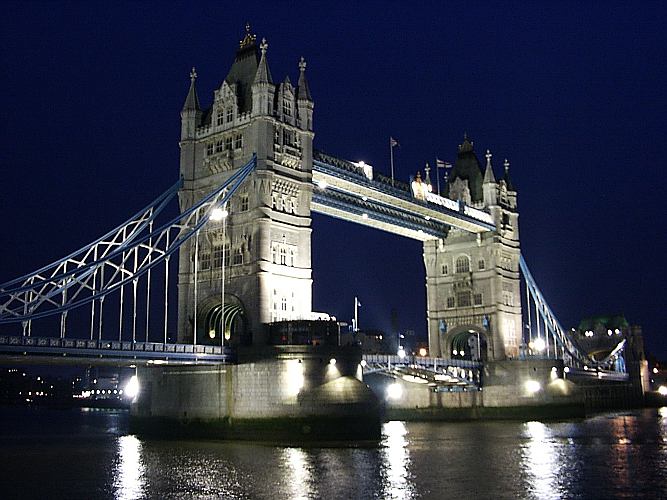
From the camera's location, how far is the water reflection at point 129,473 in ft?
100.0

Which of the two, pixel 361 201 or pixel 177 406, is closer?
pixel 177 406

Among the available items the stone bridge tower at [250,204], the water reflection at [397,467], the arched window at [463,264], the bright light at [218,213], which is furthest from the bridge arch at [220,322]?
the arched window at [463,264]

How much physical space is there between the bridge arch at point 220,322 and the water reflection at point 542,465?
20.5m

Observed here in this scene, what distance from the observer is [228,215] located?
59.3m

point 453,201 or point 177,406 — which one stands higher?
point 453,201

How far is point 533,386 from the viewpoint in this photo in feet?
269

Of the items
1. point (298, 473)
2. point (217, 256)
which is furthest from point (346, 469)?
point (217, 256)

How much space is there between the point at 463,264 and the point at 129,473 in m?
59.8

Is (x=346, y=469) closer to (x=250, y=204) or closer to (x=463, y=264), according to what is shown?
(x=250, y=204)

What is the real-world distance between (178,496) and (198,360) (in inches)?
825

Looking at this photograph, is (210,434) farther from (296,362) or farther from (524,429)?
(524,429)

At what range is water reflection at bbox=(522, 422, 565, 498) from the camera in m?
30.4

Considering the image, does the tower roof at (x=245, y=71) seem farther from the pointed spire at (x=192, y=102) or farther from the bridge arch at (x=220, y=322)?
the bridge arch at (x=220, y=322)

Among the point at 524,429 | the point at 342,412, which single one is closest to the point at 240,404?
the point at 342,412
